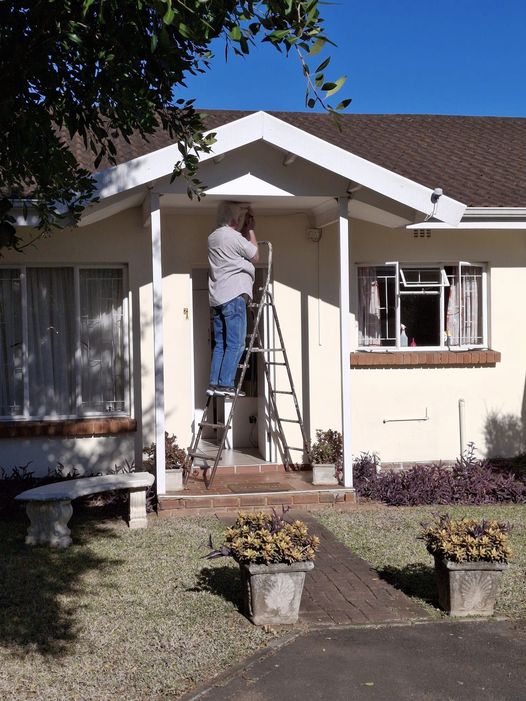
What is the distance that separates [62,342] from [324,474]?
3459 millimetres

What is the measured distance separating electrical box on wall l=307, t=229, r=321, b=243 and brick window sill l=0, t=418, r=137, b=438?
307cm

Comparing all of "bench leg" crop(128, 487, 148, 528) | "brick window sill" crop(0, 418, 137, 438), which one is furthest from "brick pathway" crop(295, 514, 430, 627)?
"brick window sill" crop(0, 418, 137, 438)

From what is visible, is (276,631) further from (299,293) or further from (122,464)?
(299,293)

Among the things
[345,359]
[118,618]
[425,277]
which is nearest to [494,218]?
[425,277]

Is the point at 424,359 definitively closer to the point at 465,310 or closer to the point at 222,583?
the point at 465,310

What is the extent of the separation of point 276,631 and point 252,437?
598 centimetres

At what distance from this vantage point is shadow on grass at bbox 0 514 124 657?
6.02 m

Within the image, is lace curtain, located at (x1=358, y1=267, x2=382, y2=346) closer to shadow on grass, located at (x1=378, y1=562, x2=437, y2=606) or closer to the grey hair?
the grey hair

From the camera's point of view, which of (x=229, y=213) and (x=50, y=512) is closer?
(x=50, y=512)

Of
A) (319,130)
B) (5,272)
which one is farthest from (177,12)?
(319,130)

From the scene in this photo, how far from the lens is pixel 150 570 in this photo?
7.61 meters

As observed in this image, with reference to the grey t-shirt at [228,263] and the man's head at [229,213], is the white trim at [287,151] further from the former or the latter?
the grey t-shirt at [228,263]

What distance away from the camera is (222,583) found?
7.20m

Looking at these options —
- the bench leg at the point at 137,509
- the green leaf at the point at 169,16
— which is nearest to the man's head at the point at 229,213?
the bench leg at the point at 137,509
